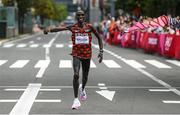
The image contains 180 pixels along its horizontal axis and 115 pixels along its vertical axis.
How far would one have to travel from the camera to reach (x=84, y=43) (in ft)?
37.5

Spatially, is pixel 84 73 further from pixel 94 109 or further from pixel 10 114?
pixel 10 114

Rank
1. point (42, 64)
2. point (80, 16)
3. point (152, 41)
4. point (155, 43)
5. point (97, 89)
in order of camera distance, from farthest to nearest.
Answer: point (152, 41)
point (155, 43)
point (42, 64)
point (97, 89)
point (80, 16)

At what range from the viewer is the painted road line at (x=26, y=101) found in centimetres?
1073

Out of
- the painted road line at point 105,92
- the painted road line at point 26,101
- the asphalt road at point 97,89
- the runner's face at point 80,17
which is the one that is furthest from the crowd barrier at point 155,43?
the runner's face at point 80,17

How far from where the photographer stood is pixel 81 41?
1142cm

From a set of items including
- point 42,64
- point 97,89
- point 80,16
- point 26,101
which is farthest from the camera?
point 42,64

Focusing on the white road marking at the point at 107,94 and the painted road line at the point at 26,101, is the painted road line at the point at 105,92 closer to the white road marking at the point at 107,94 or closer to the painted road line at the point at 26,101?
the white road marking at the point at 107,94

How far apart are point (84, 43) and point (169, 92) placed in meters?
3.14

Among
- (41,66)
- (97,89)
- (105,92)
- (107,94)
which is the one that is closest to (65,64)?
(41,66)

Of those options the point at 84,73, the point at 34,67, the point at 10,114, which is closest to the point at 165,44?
the point at 34,67

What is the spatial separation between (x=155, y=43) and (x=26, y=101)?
17.8 m

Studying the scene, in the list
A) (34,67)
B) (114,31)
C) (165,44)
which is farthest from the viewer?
(114,31)

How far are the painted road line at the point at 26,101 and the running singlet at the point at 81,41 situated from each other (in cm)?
Result: 129

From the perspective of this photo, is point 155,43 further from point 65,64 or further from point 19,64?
point 19,64
